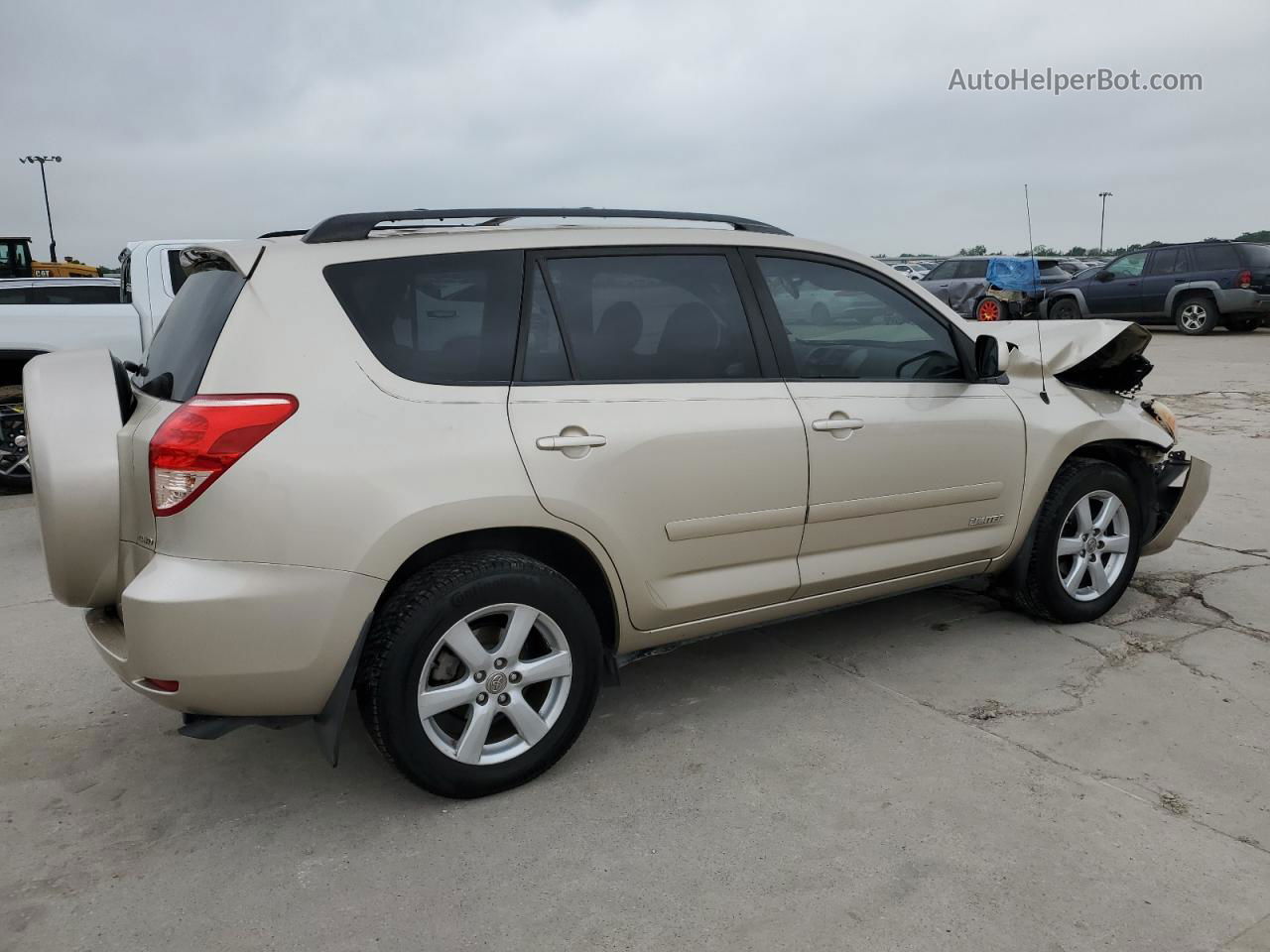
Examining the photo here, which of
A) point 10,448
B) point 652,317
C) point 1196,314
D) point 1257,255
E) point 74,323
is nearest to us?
point 652,317

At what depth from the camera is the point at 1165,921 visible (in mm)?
2393

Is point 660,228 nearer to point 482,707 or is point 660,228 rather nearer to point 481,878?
point 482,707

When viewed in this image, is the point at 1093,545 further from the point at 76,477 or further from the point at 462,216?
the point at 76,477

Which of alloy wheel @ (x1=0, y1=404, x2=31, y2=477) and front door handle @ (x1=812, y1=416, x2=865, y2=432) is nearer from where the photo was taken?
front door handle @ (x1=812, y1=416, x2=865, y2=432)

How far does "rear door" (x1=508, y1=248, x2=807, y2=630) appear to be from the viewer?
304 cm

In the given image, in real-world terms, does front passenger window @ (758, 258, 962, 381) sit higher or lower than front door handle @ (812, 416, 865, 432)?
higher

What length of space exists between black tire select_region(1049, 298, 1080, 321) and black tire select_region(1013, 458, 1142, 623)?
54.9ft

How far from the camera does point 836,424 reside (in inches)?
138

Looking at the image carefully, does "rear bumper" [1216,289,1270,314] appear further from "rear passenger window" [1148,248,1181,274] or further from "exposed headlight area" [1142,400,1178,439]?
"exposed headlight area" [1142,400,1178,439]

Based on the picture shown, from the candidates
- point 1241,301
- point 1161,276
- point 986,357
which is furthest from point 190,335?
point 1161,276

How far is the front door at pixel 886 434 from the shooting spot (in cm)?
354

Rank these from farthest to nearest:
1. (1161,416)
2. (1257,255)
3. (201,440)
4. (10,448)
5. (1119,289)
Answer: (1119,289)
(1257,255)
(10,448)
(1161,416)
(201,440)

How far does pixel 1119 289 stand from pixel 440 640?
63.7 ft

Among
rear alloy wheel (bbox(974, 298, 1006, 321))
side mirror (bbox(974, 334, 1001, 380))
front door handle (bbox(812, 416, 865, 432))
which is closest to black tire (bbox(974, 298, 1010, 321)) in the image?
rear alloy wheel (bbox(974, 298, 1006, 321))
